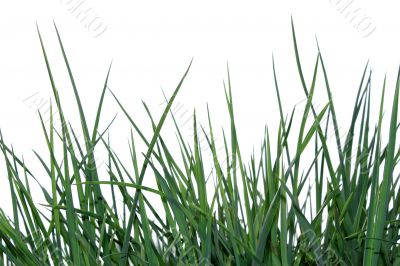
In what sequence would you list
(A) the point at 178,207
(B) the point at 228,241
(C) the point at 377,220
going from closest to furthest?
1. (C) the point at 377,220
2. (A) the point at 178,207
3. (B) the point at 228,241

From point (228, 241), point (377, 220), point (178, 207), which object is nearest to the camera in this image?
point (377, 220)

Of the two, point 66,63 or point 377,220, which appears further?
point 66,63

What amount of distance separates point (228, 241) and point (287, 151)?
0.19 m

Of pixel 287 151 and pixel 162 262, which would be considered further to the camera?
pixel 287 151

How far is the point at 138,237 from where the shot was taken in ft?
3.69

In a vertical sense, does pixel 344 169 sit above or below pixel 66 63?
below

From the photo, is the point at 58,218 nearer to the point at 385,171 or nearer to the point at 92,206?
the point at 92,206

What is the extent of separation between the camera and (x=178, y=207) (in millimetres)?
985

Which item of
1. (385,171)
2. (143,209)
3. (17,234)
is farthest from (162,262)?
(385,171)

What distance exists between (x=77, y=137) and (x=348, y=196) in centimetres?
47

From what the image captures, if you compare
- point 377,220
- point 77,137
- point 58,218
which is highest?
point 77,137

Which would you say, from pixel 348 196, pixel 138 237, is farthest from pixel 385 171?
pixel 138 237

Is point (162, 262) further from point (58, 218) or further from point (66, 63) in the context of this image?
point (66, 63)

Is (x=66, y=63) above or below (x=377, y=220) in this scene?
above
